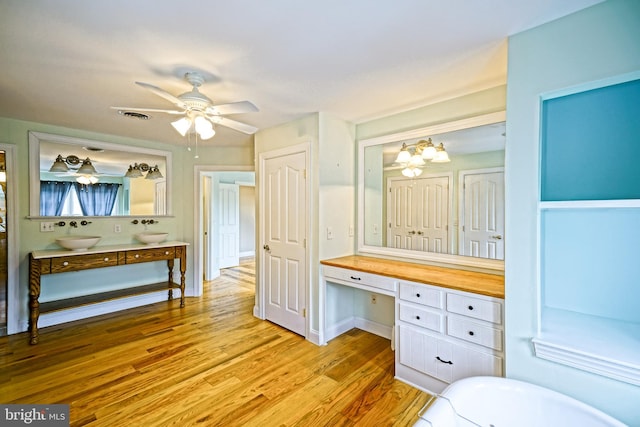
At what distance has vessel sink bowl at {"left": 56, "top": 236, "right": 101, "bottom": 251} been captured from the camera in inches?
126

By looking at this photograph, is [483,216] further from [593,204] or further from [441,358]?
[441,358]

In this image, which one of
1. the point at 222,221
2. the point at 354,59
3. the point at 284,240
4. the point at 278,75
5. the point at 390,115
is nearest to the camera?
the point at 354,59

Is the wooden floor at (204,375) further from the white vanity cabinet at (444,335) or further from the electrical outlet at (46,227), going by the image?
the electrical outlet at (46,227)

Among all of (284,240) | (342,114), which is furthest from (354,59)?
(284,240)

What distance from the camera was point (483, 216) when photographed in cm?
235

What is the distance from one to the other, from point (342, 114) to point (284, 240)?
1495 millimetres

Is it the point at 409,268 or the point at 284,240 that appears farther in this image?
the point at 284,240

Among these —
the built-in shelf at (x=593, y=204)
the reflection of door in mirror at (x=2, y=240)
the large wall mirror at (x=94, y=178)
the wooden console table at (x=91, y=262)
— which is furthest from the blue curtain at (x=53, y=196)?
the built-in shelf at (x=593, y=204)

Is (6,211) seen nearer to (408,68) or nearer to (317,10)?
(317,10)

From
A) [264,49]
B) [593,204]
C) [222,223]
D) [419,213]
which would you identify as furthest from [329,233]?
[222,223]

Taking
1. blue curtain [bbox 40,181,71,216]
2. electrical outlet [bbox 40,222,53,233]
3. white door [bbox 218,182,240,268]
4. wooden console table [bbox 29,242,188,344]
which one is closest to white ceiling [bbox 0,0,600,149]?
blue curtain [bbox 40,181,71,216]

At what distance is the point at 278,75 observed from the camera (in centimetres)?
212

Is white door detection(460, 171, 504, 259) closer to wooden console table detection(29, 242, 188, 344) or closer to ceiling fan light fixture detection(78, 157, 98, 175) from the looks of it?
wooden console table detection(29, 242, 188, 344)

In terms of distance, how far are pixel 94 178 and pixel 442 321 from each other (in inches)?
167
